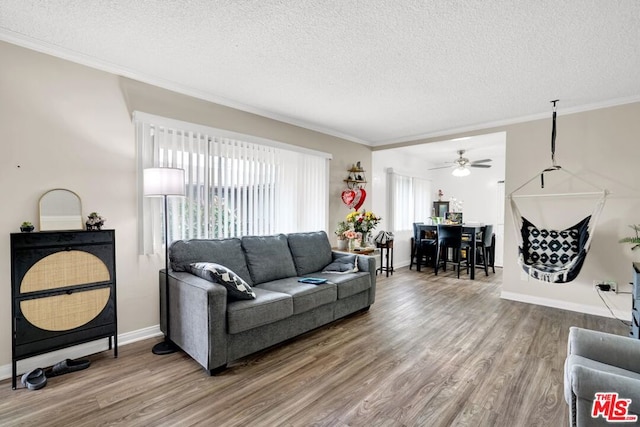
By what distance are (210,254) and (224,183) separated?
896 mm

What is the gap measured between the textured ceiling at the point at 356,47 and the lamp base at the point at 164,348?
2.47 m

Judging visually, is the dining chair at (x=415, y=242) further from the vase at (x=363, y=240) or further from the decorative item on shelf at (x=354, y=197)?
the vase at (x=363, y=240)

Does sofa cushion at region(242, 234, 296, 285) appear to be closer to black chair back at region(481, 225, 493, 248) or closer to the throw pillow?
the throw pillow

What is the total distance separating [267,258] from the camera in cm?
337

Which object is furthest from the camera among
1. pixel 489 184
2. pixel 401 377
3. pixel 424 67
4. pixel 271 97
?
pixel 489 184

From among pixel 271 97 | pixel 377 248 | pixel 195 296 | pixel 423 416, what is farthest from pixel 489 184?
pixel 195 296

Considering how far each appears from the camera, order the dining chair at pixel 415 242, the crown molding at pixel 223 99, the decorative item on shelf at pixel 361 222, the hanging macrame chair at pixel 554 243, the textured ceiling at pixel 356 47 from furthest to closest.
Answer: the dining chair at pixel 415 242 < the decorative item on shelf at pixel 361 222 < the hanging macrame chair at pixel 554 243 < the crown molding at pixel 223 99 < the textured ceiling at pixel 356 47

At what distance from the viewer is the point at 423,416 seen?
184 cm

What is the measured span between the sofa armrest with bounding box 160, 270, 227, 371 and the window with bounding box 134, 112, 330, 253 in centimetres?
80

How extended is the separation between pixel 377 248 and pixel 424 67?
3.61 metres

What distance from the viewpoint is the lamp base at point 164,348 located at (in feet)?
8.58

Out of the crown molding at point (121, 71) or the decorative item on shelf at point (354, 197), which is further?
the decorative item on shelf at point (354, 197)

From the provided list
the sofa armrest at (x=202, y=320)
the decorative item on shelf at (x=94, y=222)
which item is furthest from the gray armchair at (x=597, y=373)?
the decorative item on shelf at (x=94, y=222)

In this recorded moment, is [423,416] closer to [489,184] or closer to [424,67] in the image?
[424,67]
